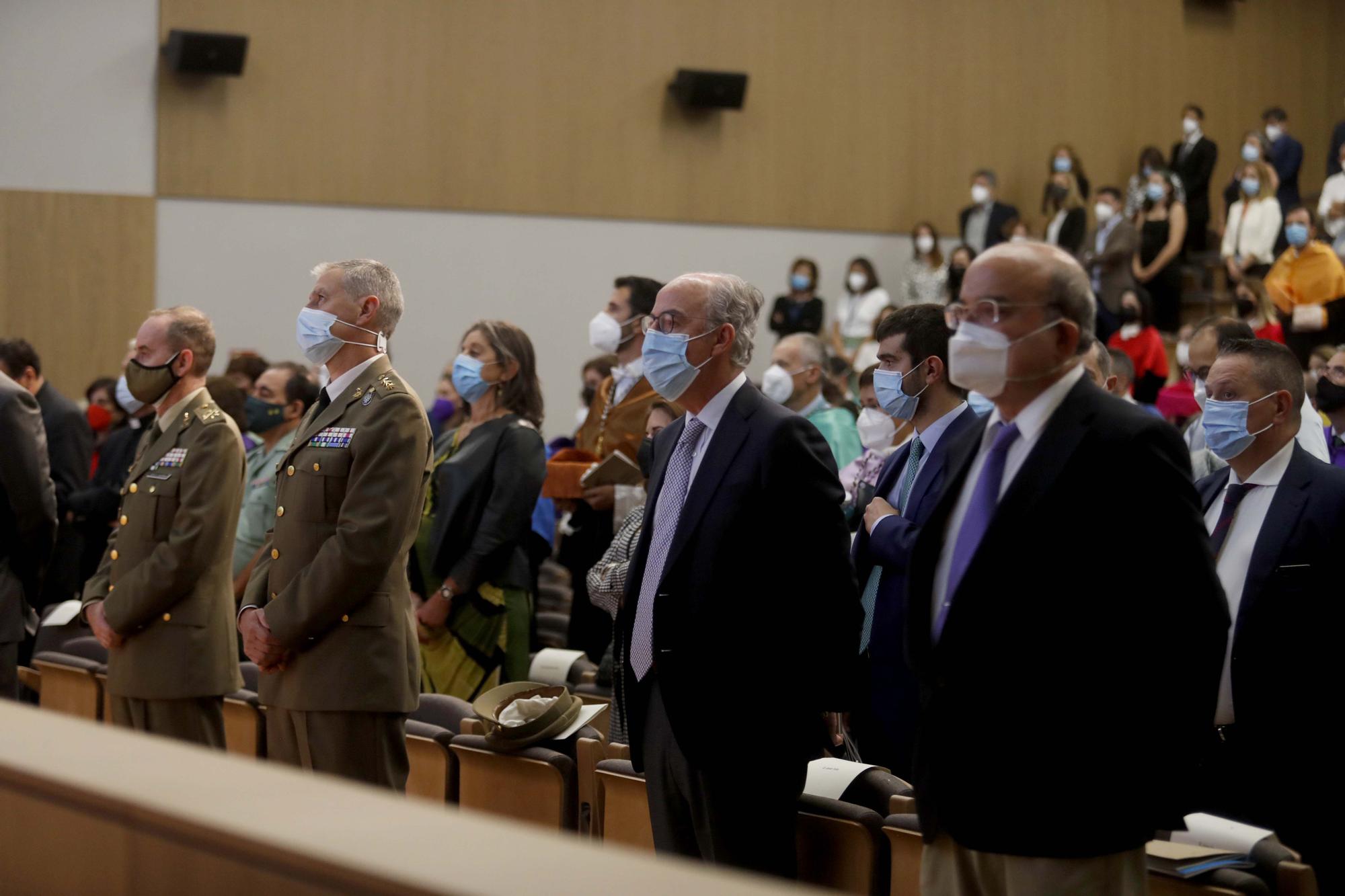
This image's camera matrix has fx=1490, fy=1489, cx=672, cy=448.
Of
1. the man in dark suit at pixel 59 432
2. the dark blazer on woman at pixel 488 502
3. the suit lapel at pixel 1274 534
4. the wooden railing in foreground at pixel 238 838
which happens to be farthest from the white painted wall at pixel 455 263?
the wooden railing in foreground at pixel 238 838

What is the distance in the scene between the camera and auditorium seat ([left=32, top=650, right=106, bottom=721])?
4570 millimetres

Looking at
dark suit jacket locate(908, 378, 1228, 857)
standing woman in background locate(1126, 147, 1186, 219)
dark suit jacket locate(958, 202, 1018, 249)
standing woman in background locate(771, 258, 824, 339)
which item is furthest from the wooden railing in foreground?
dark suit jacket locate(958, 202, 1018, 249)

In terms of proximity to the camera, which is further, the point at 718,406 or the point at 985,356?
the point at 718,406

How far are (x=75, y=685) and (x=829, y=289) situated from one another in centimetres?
903

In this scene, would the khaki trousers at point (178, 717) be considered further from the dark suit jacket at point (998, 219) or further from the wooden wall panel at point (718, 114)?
the dark suit jacket at point (998, 219)

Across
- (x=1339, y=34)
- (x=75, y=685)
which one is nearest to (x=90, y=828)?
(x=75, y=685)

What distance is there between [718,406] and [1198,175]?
10.4 metres

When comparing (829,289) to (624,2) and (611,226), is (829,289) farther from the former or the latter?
(624,2)

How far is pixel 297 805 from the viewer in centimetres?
128

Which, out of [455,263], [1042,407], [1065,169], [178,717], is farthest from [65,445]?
[1065,169]

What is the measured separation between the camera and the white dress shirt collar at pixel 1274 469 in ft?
10.1

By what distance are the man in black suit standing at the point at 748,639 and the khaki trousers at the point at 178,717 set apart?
1.45 m

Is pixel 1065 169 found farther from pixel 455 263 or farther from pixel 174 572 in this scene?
pixel 174 572

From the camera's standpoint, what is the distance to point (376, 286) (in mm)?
3299
